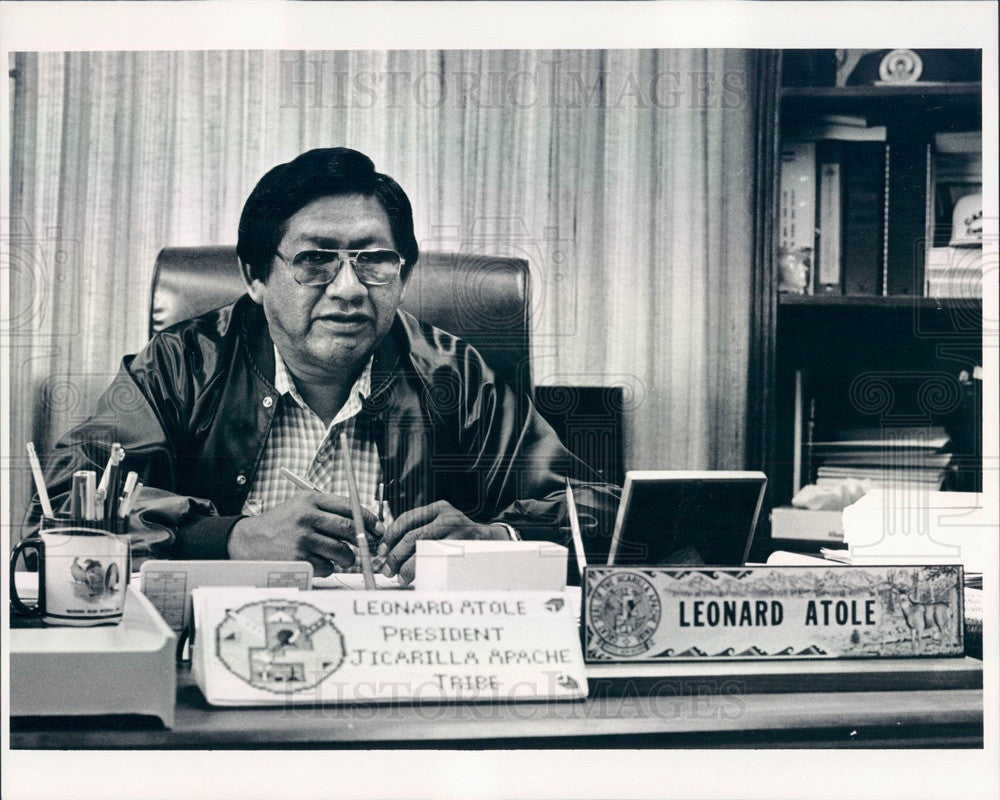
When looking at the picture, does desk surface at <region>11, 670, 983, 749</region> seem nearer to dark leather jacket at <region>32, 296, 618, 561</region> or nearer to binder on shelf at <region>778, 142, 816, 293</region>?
dark leather jacket at <region>32, 296, 618, 561</region>

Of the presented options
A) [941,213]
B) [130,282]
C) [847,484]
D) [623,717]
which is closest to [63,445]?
[130,282]

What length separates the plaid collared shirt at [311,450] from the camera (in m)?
1.82

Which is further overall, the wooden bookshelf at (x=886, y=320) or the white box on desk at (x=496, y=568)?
the wooden bookshelf at (x=886, y=320)

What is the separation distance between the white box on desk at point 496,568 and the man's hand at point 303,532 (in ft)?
0.89

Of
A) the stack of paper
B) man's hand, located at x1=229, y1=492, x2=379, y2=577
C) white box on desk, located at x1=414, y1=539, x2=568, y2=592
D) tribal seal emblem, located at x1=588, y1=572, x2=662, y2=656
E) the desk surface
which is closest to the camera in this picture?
the desk surface

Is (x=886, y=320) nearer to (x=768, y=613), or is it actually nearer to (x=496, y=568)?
(x=768, y=613)

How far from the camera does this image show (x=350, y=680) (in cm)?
137

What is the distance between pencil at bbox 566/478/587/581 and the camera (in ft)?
5.84

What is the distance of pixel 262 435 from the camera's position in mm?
1852

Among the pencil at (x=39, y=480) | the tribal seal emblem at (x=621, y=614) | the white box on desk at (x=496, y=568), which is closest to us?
the tribal seal emblem at (x=621, y=614)

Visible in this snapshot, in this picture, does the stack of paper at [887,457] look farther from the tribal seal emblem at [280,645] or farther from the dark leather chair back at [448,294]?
the tribal seal emblem at [280,645]

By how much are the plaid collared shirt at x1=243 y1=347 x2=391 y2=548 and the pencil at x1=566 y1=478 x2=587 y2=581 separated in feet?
0.97

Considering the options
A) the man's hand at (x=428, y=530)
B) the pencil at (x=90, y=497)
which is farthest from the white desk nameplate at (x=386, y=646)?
the man's hand at (x=428, y=530)

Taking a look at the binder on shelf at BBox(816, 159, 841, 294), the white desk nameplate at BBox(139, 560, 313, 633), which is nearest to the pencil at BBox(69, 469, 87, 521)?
the white desk nameplate at BBox(139, 560, 313, 633)
